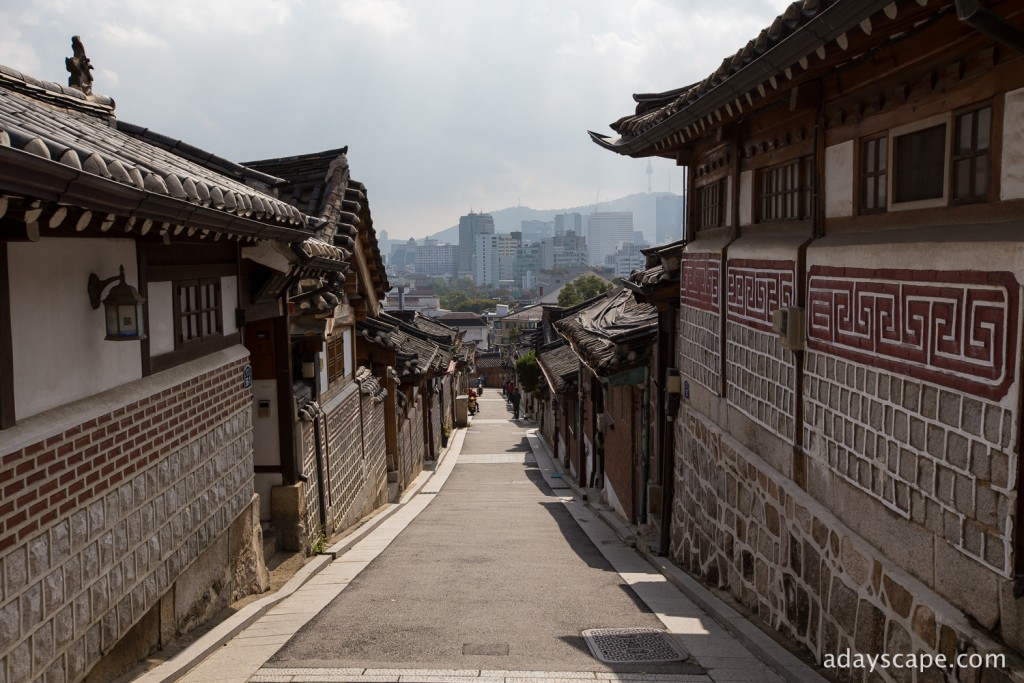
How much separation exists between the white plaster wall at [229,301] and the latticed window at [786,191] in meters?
6.11

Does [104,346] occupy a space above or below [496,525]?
above

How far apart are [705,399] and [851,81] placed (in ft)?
19.3

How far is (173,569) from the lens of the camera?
26.6ft

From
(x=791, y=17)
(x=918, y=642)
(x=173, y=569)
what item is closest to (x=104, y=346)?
(x=173, y=569)

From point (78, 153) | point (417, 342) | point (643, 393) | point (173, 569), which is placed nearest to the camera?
point (78, 153)

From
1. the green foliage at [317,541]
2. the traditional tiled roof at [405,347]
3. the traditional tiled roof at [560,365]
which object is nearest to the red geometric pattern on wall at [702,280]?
Answer: the green foliage at [317,541]

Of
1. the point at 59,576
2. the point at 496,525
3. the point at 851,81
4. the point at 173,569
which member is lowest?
the point at 496,525

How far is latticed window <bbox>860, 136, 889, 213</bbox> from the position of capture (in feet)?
23.1

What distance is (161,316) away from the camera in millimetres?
8359

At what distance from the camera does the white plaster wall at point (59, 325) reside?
559 centimetres

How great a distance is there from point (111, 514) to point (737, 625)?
5.96 meters

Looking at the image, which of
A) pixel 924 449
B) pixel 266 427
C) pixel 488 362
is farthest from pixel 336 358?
pixel 488 362

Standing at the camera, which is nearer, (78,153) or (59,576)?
(78,153)

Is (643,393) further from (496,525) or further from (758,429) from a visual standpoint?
(758,429)
